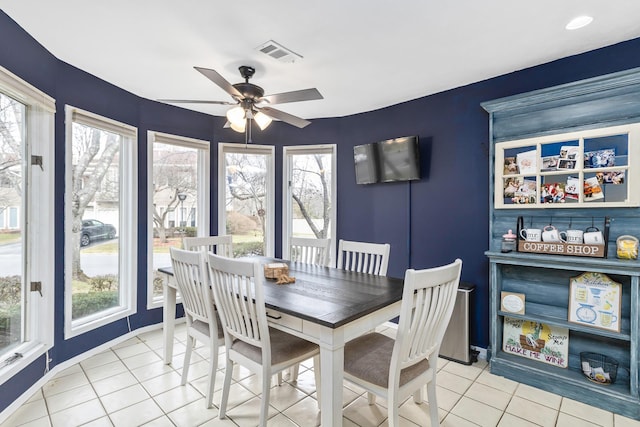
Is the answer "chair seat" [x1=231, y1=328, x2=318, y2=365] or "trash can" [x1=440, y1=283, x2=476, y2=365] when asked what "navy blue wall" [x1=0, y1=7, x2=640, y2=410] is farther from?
"chair seat" [x1=231, y1=328, x2=318, y2=365]

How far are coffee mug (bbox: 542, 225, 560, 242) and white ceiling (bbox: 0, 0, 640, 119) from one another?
1323 millimetres

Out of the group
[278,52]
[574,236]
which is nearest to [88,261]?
[278,52]

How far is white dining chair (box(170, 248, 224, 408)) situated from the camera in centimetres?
205

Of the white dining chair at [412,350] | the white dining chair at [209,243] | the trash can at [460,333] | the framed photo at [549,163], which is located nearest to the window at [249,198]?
the white dining chair at [209,243]

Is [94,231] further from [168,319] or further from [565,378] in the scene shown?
[565,378]

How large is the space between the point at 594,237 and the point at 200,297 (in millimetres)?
2738

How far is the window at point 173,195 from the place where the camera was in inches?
138

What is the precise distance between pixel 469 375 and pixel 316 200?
2.54m

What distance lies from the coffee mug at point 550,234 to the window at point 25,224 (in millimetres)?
3791

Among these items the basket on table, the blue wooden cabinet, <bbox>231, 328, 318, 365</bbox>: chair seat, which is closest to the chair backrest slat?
<bbox>231, 328, 318, 365</bbox>: chair seat

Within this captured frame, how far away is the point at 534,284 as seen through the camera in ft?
8.39

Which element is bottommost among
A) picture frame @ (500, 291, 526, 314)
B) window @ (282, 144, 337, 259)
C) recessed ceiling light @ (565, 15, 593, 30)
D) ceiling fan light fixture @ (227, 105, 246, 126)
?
picture frame @ (500, 291, 526, 314)

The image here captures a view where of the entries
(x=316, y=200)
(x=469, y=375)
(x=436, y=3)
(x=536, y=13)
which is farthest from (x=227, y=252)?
(x=536, y=13)

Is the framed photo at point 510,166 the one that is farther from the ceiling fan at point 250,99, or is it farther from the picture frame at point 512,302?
the ceiling fan at point 250,99
